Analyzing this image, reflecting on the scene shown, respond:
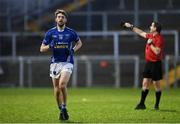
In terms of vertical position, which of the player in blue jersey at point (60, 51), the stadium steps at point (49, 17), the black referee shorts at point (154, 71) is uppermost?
the stadium steps at point (49, 17)

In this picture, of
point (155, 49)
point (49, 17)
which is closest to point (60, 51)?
point (155, 49)

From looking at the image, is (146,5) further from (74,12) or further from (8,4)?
(8,4)

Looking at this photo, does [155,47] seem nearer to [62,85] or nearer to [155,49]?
[155,49]

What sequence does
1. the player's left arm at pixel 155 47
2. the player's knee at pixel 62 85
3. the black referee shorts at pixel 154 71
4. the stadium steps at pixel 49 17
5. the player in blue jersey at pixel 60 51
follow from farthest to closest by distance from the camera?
the stadium steps at pixel 49 17
the black referee shorts at pixel 154 71
the player's left arm at pixel 155 47
the player in blue jersey at pixel 60 51
the player's knee at pixel 62 85

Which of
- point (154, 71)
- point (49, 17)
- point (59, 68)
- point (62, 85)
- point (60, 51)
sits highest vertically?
point (49, 17)

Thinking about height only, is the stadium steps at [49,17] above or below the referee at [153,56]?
above

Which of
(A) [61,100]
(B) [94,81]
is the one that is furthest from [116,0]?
(A) [61,100]

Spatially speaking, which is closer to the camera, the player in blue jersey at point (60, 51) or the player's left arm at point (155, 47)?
the player in blue jersey at point (60, 51)

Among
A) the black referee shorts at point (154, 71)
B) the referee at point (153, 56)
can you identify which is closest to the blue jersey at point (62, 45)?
the referee at point (153, 56)

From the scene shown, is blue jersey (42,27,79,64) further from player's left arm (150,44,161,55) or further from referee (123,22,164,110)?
player's left arm (150,44,161,55)

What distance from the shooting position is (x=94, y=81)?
32750 mm

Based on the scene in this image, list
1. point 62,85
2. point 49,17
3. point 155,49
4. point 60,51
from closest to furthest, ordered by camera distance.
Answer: point 62,85 → point 60,51 → point 155,49 → point 49,17

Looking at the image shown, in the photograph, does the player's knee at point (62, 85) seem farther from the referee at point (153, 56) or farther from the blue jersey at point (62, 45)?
the referee at point (153, 56)

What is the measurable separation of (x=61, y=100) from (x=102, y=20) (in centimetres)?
1977
